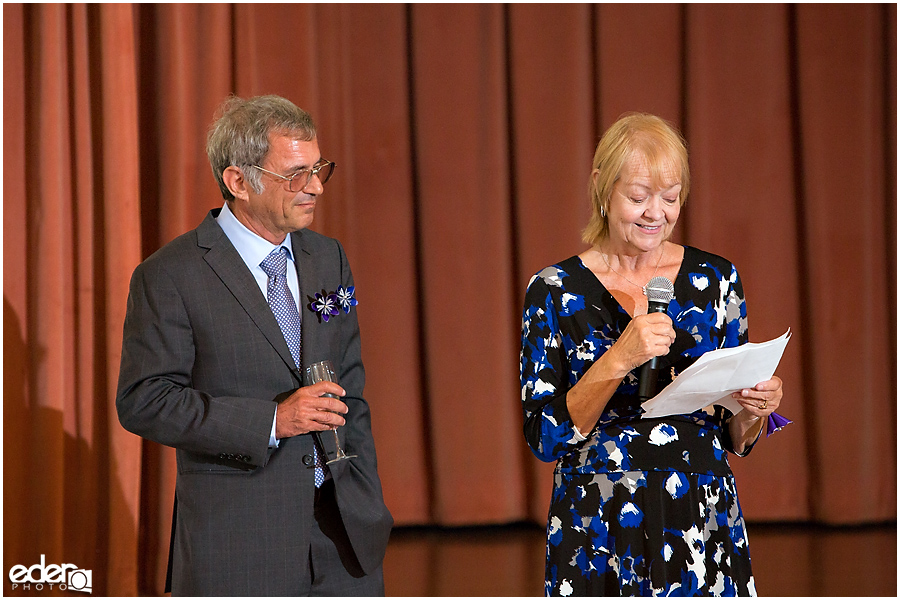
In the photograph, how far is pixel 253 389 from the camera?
1.82 m

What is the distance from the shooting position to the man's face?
1880 millimetres

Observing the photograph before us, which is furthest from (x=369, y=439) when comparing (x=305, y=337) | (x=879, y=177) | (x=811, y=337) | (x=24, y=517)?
(x=879, y=177)

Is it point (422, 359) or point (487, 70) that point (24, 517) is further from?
point (487, 70)

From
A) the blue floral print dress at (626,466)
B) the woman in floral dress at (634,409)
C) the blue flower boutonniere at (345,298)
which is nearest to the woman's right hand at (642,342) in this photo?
the woman in floral dress at (634,409)

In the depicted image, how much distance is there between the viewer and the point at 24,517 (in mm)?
3516

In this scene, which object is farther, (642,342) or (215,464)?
(215,464)

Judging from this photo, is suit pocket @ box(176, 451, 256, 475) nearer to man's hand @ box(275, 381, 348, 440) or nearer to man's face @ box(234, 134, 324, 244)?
man's hand @ box(275, 381, 348, 440)

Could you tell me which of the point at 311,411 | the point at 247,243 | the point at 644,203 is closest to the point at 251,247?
the point at 247,243

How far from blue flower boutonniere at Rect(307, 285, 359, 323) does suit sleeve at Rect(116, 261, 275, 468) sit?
0.25 meters

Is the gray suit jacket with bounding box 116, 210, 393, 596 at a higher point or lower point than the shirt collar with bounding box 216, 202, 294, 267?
lower

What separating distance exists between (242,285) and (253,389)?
0.23 m

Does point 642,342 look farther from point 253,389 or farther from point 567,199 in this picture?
point 567,199
